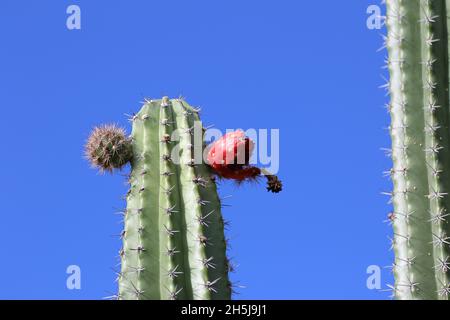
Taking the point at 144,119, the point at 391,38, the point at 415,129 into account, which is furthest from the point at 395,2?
the point at 144,119

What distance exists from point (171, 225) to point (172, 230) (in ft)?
0.14

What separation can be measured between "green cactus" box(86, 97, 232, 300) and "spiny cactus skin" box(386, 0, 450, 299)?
153cm

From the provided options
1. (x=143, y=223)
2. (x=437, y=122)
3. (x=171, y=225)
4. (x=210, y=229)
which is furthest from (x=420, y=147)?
(x=143, y=223)

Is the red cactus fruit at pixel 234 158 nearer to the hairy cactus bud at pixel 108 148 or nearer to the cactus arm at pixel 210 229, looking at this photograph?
the cactus arm at pixel 210 229

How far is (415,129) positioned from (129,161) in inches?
101

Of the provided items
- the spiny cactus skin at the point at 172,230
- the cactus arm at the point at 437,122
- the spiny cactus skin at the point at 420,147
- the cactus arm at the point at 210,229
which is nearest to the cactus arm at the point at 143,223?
the spiny cactus skin at the point at 172,230

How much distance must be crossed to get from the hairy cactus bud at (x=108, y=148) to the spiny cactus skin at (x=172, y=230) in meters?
0.20

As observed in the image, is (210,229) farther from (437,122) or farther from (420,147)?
(437,122)

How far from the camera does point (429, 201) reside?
352 inches

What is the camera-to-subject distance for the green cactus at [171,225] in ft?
30.2

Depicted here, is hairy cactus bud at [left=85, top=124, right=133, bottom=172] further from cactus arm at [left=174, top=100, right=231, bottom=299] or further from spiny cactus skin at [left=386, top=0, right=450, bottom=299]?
spiny cactus skin at [left=386, top=0, right=450, bottom=299]

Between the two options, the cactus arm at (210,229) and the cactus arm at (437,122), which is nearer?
the cactus arm at (437,122)

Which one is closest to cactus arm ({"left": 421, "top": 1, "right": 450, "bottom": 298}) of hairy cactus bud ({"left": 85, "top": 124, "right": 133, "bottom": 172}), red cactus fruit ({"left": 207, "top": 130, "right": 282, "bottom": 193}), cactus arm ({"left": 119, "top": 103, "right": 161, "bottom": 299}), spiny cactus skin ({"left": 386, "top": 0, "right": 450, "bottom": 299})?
spiny cactus skin ({"left": 386, "top": 0, "right": 450, "bottom": 299})
